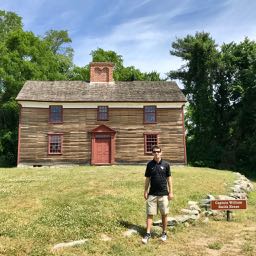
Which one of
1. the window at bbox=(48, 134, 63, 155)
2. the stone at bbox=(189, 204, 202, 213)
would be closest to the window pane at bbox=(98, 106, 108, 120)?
the window at bbox=(48, 134, 63, 155)

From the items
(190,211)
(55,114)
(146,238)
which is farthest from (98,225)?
(55,114)

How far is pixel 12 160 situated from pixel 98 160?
12.1 meters

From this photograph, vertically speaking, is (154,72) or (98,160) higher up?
(154,72)

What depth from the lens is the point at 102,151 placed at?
3216 centimetres

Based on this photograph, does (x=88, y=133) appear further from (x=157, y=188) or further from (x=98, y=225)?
(x=157, y=188)

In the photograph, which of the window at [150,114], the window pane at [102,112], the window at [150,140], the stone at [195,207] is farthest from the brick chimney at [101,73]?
the stone at [195,207]

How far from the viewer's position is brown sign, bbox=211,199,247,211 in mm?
12812

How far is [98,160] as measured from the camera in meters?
32.0

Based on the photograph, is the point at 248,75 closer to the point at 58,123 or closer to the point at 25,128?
the point at 58,123

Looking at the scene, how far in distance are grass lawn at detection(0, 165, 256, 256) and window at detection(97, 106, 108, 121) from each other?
15849mm

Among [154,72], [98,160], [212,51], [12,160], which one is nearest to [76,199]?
[98,160]

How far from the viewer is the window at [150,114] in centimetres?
3294

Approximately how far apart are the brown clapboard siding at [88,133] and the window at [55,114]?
0.35m

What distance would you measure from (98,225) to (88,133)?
2116 centimetres
